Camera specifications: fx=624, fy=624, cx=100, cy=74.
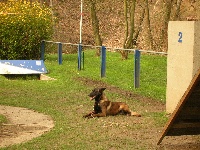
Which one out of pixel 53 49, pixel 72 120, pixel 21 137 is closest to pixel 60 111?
pixel 72 120

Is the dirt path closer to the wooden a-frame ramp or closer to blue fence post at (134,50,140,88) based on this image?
the wooden a-frame ramp

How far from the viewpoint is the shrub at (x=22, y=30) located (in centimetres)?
2469

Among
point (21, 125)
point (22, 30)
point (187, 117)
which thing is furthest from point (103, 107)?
point (22, 30)

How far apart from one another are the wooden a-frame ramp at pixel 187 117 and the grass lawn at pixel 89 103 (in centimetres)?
49

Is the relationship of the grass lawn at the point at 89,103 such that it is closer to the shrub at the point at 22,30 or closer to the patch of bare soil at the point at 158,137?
the patch of bare soil at the point at 158,137

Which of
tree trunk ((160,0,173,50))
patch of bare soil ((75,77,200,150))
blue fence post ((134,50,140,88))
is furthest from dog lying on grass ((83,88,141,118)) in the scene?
tree trunk ((160,0,173,50))

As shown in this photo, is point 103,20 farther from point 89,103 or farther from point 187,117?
point 187,117

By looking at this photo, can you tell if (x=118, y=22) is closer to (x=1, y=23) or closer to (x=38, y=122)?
(x=1, y=23)

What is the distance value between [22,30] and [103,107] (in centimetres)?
1411

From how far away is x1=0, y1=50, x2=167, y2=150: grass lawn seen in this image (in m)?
9.01

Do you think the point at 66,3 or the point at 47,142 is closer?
the point at 47,142

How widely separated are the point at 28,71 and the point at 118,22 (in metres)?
19.9

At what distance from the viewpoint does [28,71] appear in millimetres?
20672

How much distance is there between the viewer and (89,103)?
13586 mm
